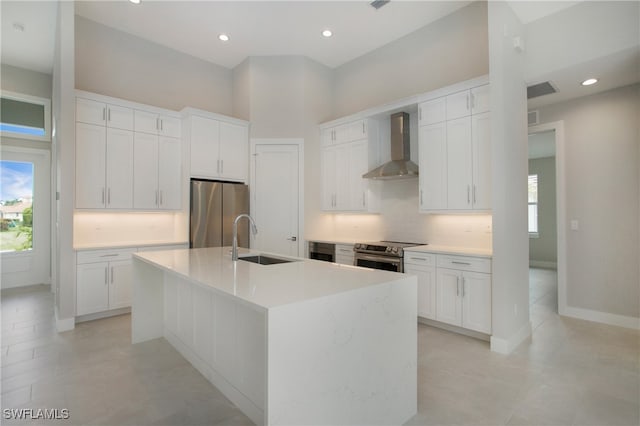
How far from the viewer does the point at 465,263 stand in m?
3.30

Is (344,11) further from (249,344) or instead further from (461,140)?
(249,344)

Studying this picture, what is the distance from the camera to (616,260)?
372 cm

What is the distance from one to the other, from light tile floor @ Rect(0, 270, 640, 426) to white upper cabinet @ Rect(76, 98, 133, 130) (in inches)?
95.9

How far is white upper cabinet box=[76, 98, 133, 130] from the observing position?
3846 millimetres

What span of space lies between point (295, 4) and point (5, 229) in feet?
18.9

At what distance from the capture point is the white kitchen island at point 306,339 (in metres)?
1.40

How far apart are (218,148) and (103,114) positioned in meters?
1.46

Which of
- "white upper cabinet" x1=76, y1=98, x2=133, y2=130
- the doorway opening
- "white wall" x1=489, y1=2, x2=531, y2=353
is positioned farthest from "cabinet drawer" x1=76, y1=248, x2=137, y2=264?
the doorway opening

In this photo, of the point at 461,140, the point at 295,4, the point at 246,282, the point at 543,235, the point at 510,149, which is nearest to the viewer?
the point at 246,282

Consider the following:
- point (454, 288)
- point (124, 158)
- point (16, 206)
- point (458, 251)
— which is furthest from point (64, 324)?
point (458, 251)

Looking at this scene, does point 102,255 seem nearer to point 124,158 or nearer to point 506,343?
point 124,158

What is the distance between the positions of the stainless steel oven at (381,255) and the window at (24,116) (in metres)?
5.59

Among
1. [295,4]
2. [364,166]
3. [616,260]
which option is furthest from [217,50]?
[616,260]

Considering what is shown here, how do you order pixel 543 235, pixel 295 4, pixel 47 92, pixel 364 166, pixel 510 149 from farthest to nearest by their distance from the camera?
pixel 543 235 < pixel 47 92 < pixel 364 166 < pixel 295 4 < pixel 510 149
